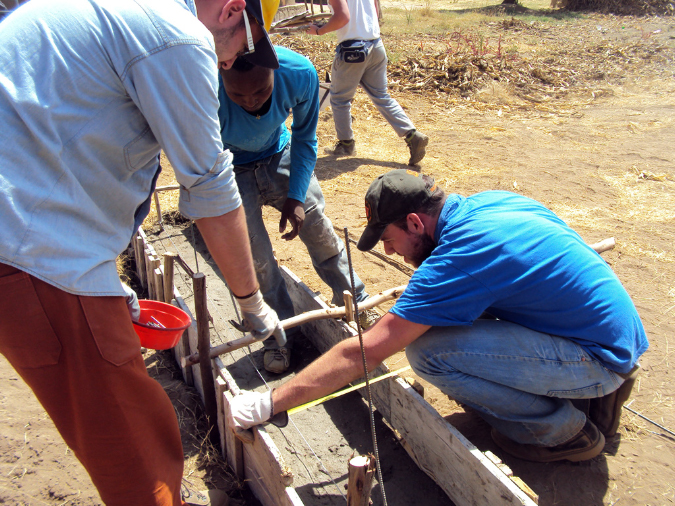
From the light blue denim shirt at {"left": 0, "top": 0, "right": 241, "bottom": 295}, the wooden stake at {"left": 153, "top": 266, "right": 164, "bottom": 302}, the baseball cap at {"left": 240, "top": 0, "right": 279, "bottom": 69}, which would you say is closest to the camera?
the light blue denim shirt at {"left": 0, "top": 0, "right": 241, "bottom": 295}

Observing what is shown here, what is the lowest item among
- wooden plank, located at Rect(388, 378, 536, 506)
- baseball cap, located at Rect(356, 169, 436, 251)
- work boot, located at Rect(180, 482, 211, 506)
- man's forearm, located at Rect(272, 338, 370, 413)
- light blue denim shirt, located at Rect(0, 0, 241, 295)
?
work boot, located at Rect(180, 482, 211, 506)

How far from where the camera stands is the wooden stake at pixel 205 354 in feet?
8.11

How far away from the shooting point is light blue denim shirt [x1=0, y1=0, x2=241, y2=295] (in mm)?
1313

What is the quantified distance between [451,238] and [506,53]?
433 inches

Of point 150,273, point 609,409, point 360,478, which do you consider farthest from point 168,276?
point 609,409

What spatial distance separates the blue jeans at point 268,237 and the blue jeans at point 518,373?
1.20 meters

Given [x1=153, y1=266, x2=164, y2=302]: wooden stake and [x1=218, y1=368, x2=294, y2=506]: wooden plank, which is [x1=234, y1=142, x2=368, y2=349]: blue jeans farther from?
[x1=218, y1=368, x2=294, y2=506]: wooden plank

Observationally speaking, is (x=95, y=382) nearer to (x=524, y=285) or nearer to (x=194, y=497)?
(x=194, y=497)

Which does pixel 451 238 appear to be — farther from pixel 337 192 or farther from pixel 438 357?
pixel 337 192

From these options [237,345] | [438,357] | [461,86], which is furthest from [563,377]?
[461,86]

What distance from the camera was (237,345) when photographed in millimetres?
2684

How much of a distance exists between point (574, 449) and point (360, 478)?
4.21 feet

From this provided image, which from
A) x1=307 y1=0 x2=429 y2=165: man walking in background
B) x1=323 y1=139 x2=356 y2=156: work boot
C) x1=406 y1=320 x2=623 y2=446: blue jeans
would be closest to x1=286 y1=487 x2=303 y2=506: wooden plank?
x1=406 y1=320 x2=623 y2=446: blue jeans

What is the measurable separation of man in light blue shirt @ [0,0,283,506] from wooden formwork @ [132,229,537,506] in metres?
0.51
